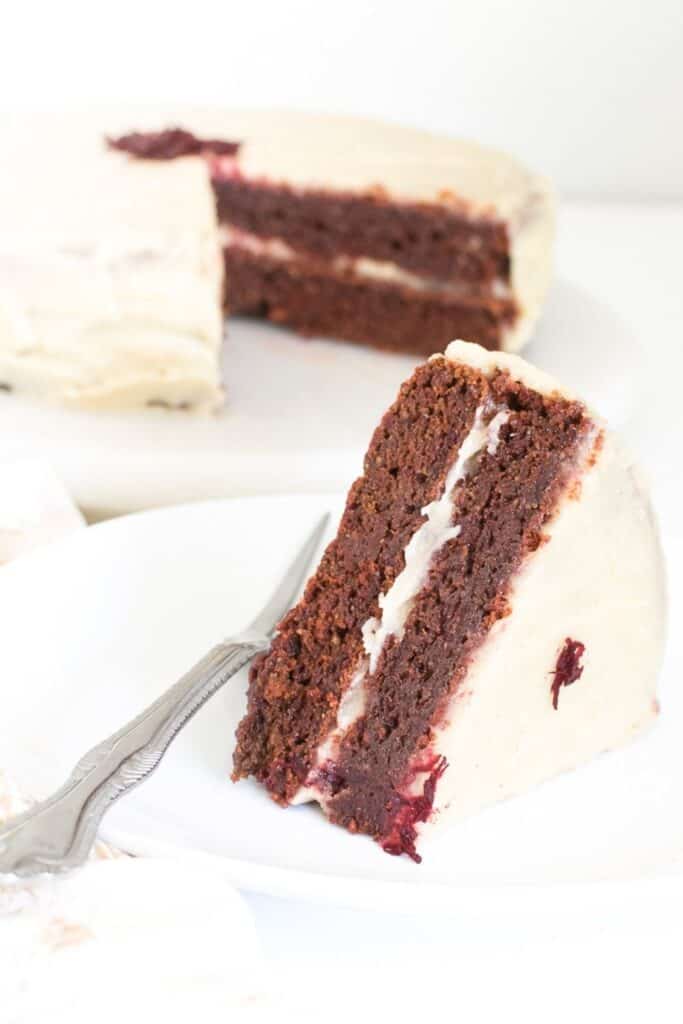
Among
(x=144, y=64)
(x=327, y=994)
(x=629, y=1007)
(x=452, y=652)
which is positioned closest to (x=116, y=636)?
(x=452, y=652)

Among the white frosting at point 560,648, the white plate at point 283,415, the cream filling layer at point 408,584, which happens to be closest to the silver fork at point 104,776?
the cream filling layer at point 408,584

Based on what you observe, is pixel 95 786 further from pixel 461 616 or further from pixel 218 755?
pixel 461 616

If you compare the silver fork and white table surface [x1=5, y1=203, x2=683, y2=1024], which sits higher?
the silver fork

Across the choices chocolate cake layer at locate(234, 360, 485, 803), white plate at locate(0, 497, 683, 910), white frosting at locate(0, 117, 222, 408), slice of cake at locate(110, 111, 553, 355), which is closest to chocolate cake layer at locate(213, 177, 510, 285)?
slice of cake at locate(110, 111, 553, 355)

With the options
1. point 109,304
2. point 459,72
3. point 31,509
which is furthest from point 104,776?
point 459,72

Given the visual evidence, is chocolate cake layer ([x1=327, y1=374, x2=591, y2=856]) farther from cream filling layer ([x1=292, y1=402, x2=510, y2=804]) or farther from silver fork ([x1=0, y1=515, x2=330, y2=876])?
silver fork ([x1=0, y1=515, x2=330, y2=876])

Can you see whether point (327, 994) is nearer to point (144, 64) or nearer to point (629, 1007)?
point (629, 1007)

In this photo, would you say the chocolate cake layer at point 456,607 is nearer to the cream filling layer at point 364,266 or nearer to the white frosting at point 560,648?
the white frosting at point 560,648
